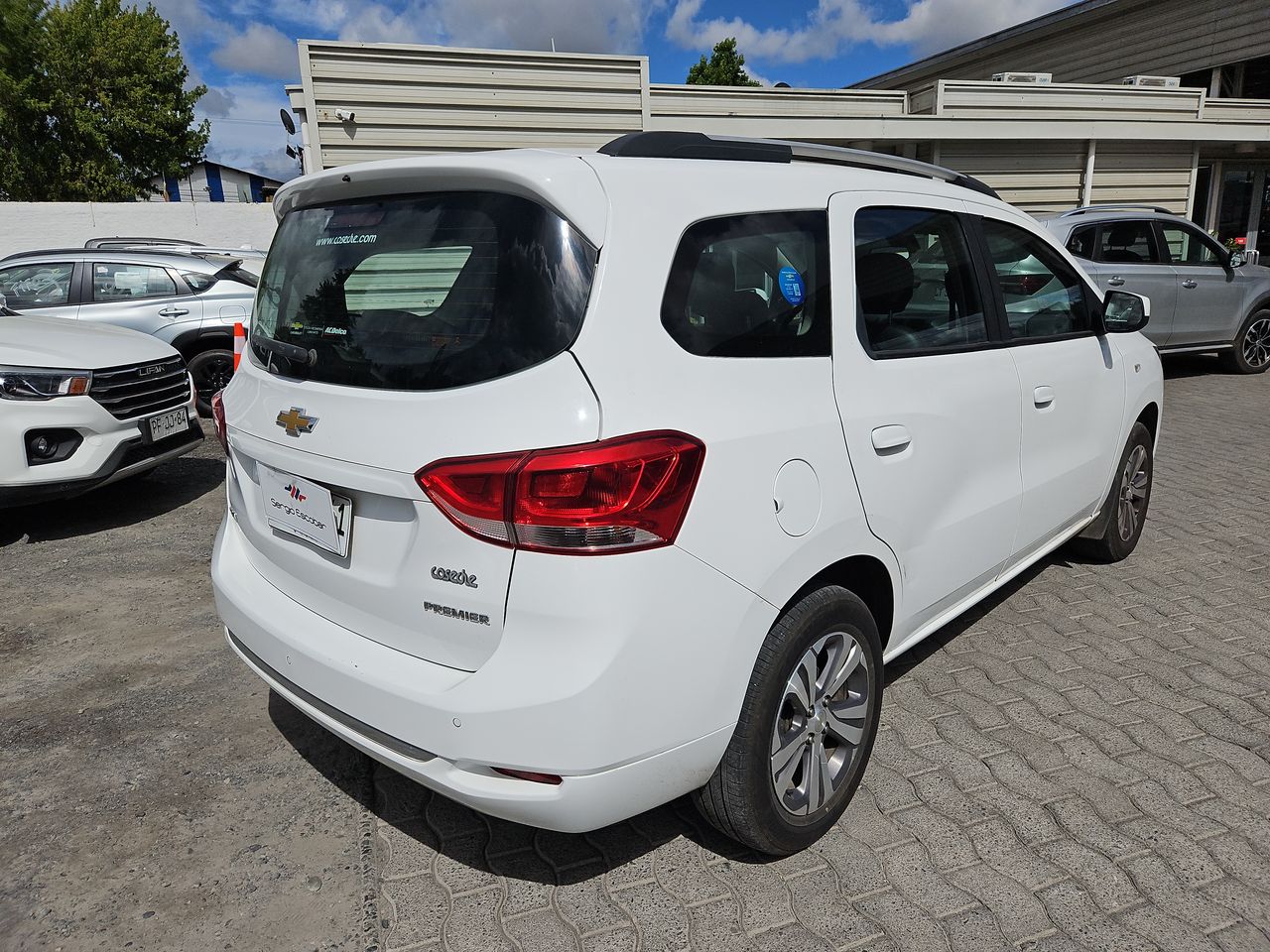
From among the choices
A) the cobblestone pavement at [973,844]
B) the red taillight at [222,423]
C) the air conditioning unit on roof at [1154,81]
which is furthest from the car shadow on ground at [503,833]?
the air conditioning unit on roof at [1154,81]

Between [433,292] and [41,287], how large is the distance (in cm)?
791

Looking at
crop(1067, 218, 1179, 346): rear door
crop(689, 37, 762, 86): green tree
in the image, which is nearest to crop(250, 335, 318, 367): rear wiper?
crop(1067, 218, 1179, 346): rear door

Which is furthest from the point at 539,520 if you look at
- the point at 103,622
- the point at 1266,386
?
the point at 1266,386

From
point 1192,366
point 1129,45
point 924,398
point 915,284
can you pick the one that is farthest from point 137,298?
point 1129,45

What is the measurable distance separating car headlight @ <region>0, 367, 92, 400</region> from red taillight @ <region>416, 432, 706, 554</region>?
4272mm

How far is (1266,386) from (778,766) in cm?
982

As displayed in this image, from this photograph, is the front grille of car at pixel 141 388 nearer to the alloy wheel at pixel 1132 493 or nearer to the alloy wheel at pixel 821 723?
the alloy wheel at pixel 821 723

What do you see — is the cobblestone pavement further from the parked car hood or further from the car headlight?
the parked car hood

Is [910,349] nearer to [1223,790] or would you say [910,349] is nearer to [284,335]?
[1223,790]

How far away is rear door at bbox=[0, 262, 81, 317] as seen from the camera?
802cm

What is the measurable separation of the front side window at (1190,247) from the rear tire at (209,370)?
938 cm

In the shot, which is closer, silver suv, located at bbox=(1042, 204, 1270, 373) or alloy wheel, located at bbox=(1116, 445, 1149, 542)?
alloy wheel, located at bbox=(1116, 445, 1149, 542)

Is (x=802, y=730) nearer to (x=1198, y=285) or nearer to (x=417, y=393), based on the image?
(x=417, y=393)

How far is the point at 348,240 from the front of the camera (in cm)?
236
